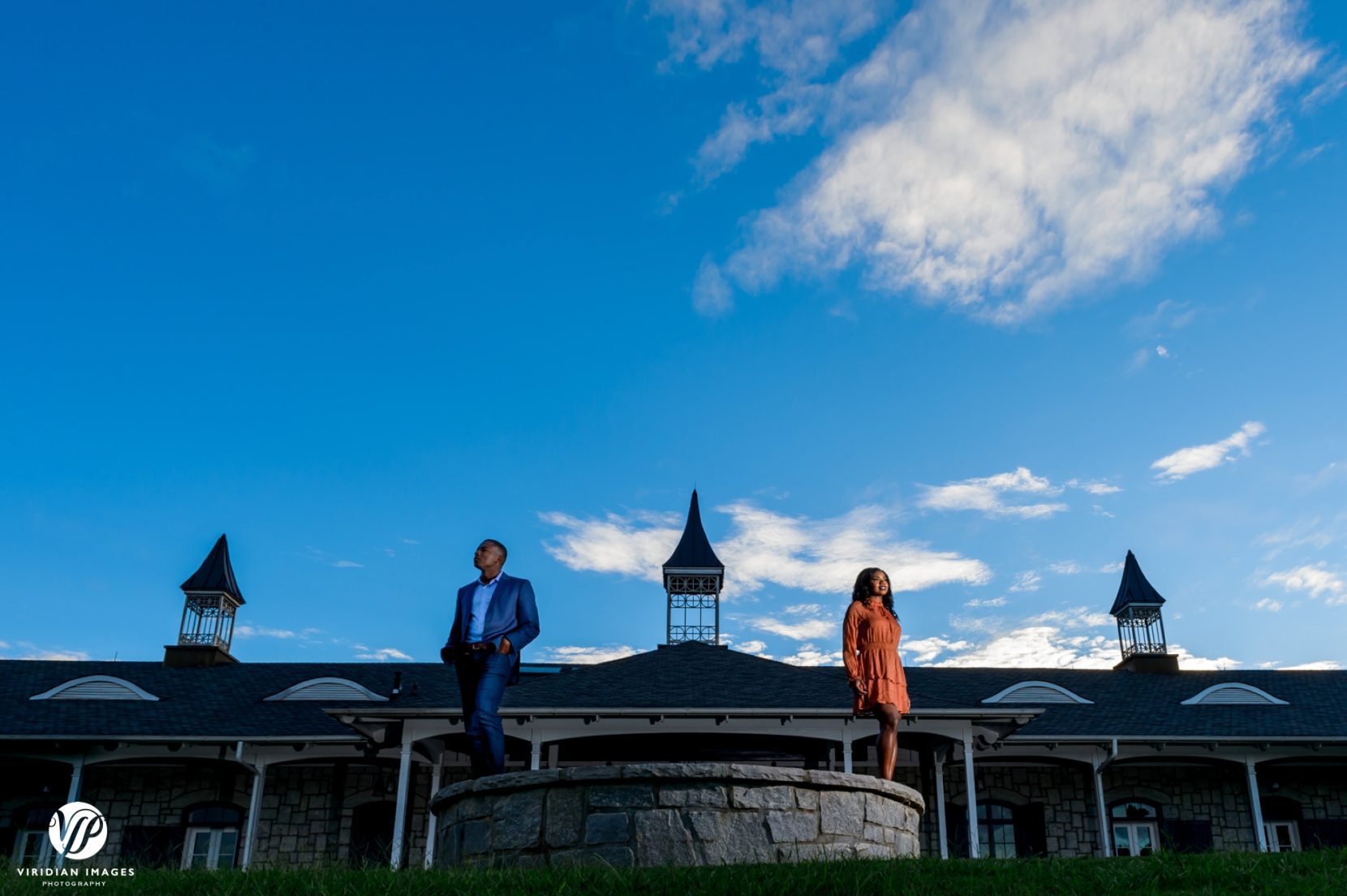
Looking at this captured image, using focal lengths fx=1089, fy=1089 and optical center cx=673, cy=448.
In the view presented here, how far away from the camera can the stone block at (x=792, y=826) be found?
662 cm

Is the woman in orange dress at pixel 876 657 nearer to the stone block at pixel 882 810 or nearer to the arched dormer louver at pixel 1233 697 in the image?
the stone block at pixel 882 810

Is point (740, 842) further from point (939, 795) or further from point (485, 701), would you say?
point (939, 795)

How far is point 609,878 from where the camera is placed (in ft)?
17.9

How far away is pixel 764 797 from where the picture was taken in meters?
6.67

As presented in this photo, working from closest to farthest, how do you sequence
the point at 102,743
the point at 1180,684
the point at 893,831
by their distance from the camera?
the point at 893,831, the point at 102,743, the point at 1180,684

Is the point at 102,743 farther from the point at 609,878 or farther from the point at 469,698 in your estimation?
the point at 609,878

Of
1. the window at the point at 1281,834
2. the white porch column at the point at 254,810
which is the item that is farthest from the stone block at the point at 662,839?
the window at the point at 1281,834

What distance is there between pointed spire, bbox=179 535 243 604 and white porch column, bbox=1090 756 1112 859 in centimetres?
1865

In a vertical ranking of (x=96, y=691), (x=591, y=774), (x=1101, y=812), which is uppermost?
(x=96, y=691)

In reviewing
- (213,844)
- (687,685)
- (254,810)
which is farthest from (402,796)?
(213,844)

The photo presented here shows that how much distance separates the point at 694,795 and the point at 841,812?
0.99m

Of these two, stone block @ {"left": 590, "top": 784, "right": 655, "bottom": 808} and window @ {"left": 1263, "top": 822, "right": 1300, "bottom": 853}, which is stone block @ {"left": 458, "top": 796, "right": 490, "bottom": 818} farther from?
window @ {"left": 1263, "top": 822, "right": 1300, "bottom": 853}

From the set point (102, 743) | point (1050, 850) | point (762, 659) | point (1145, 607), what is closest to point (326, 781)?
point (102, 743)

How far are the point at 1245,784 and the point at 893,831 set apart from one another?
13592 millimetres
